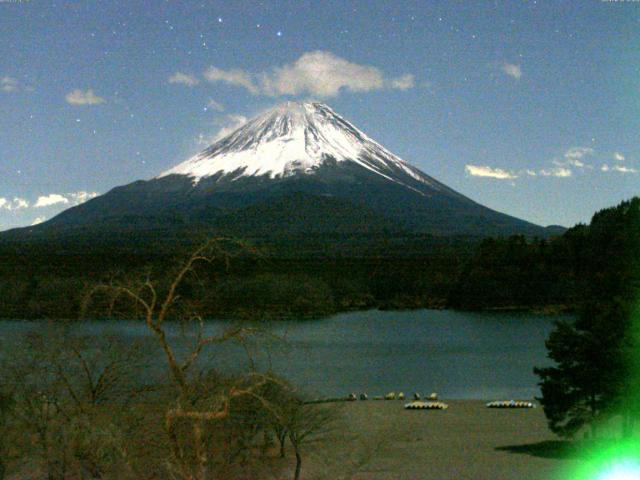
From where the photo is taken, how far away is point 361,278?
61.9 m

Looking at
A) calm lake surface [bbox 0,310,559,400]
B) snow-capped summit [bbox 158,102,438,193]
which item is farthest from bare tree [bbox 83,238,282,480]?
snow-capped summit [bbox 158,102,438,193]

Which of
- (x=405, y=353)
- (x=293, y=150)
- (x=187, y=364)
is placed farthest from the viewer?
(x=293, y=150)

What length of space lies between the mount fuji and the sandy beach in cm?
5088

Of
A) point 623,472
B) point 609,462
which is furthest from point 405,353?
point 623,472

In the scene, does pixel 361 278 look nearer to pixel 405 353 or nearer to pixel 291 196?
pixel 405 353

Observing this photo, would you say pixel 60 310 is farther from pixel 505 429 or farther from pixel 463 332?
pixel 505 429

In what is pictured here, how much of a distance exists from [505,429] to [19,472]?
10434 millimetres

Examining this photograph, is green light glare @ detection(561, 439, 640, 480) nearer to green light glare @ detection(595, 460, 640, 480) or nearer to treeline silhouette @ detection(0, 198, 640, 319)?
green light glare @ detection(595, 460, 640, 480)

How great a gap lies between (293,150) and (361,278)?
56782 mm

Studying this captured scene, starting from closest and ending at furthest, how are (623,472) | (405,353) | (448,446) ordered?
(623,472) < (448,446) < (405,353)

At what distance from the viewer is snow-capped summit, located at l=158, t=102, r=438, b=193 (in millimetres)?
110688

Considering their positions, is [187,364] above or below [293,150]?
below

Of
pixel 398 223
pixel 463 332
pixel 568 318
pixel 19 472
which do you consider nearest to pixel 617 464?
pixel 19 472

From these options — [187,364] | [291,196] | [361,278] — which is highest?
[291,196]
